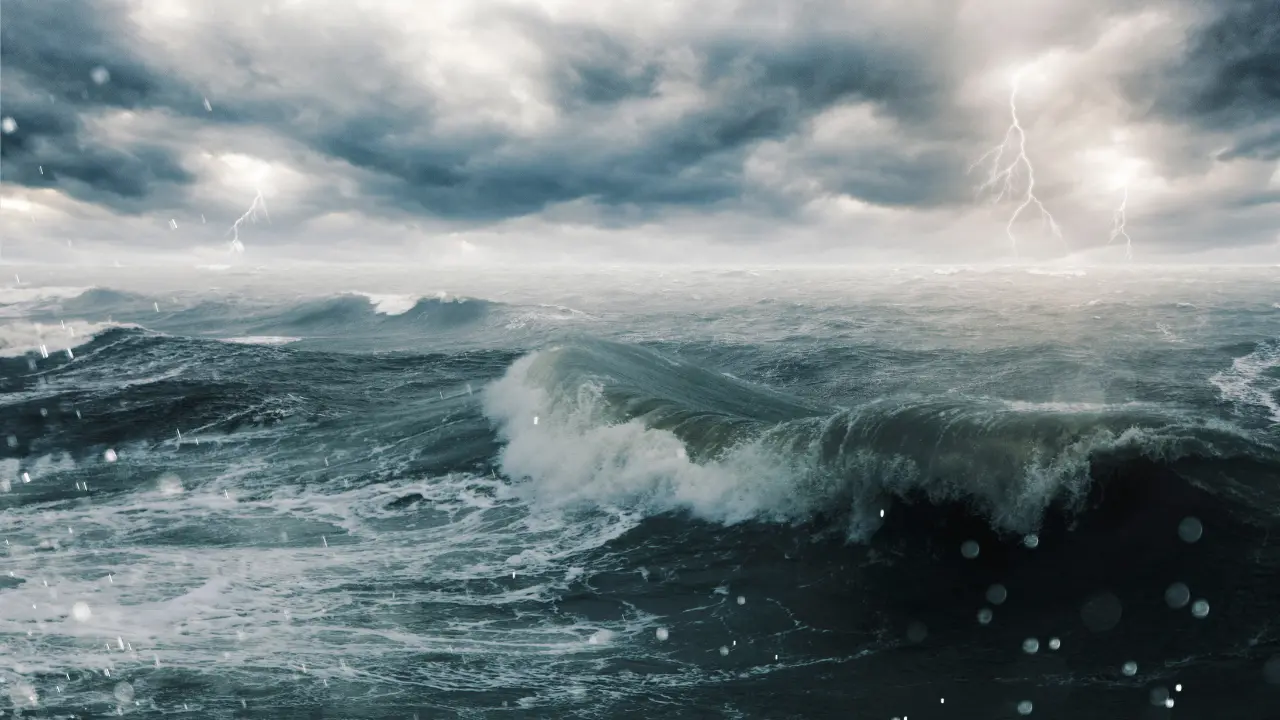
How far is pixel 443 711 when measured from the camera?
5.72 meters

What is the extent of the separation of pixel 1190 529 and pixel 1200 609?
1263 mm

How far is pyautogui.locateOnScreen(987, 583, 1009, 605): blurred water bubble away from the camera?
7.76 metres

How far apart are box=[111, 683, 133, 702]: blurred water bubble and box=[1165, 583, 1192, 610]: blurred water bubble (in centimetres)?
1050

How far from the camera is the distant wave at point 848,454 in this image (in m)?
8.79

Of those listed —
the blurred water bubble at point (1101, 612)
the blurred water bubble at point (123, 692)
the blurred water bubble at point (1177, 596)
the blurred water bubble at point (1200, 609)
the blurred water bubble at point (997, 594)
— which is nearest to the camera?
the blurred water bubble at point (123, 692)

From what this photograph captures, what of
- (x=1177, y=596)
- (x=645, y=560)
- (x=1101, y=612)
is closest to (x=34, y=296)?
(x=645, y=560)

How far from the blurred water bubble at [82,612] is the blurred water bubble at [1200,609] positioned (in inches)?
480

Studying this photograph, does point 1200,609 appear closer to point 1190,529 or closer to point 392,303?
point 1190,529

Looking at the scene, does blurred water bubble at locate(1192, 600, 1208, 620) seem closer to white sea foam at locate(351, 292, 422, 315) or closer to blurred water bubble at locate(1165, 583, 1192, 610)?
blurred water bubble at locate(1165, 583, 1192, 610)

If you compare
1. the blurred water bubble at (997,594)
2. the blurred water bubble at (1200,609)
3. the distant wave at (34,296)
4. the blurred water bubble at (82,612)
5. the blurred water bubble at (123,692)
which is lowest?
the blurred water bubble at (997,594)

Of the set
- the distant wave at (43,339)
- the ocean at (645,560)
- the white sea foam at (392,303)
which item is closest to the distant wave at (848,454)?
the ocean at (645,560)

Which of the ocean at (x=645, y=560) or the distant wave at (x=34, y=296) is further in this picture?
the distant wave at (x=34, y=296)

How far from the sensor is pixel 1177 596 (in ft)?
23.9

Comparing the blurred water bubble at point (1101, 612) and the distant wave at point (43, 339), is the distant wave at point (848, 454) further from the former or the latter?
the distant wave at point (43, 339)
